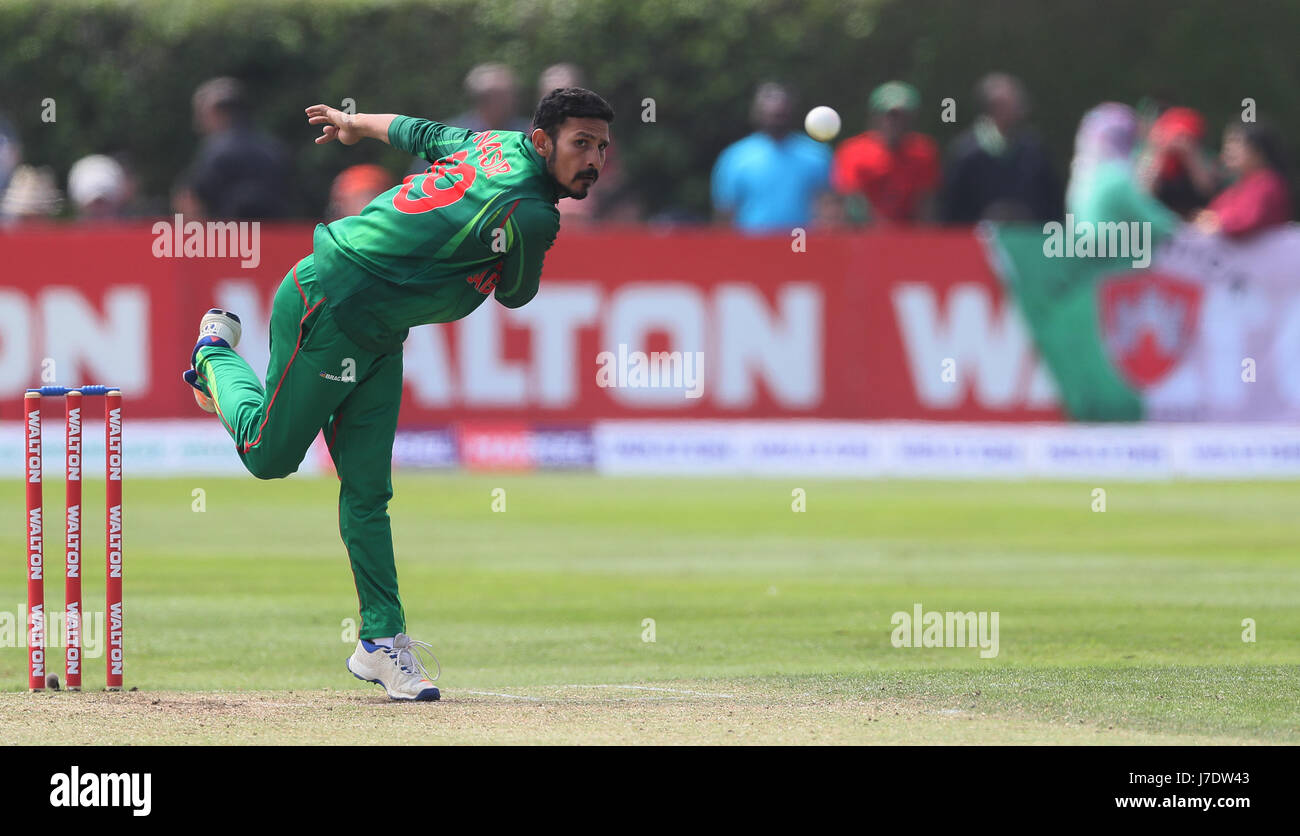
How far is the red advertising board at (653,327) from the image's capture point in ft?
58.5

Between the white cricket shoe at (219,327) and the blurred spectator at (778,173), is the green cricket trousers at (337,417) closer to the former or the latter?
the white cricket shoe at (219,327)

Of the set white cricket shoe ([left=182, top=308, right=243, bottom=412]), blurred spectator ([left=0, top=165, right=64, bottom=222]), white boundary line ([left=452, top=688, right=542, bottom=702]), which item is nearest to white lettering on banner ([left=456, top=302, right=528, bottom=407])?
blurred spectator ([left=0, top=165, right=64, bottom=222])

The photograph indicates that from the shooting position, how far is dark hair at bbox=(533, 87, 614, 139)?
7.73m

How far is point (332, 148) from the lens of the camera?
23203 mm

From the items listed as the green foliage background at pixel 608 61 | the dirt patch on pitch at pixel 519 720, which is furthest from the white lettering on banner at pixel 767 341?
the dirt patch on pitch at pixel 519 720

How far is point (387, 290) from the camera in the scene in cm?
786

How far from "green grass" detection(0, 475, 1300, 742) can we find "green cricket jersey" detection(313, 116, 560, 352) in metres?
1.62

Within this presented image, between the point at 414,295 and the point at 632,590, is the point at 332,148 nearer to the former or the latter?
the point at 632,590

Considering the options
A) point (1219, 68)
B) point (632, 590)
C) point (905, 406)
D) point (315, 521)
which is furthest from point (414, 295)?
point (1219, 68)

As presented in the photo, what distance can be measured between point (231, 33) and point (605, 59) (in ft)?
13.6

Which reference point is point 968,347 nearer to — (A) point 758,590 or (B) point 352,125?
(A) point 758,590

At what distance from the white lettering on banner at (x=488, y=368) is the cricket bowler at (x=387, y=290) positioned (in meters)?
9.94

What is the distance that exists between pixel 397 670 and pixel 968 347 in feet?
37.2
